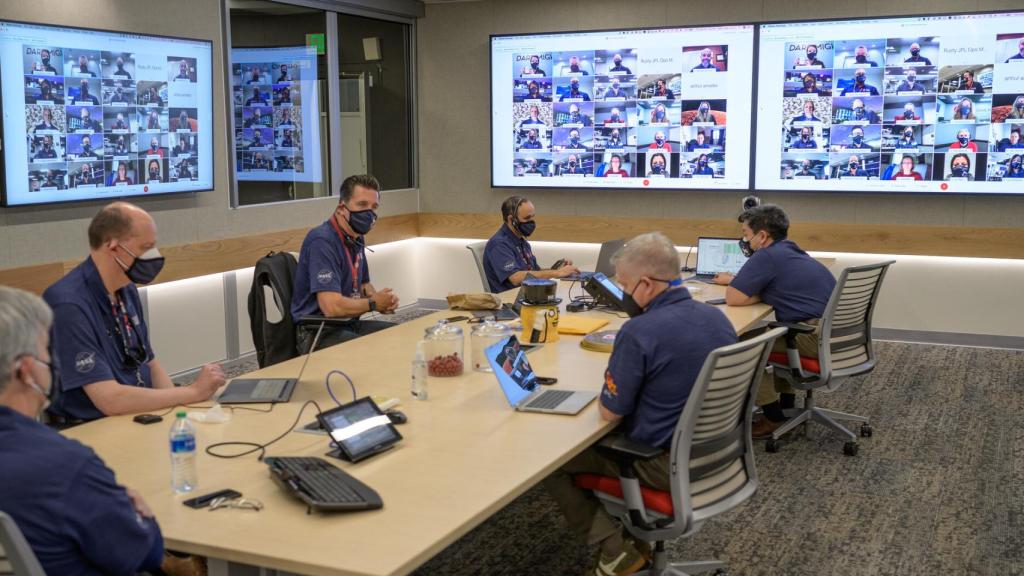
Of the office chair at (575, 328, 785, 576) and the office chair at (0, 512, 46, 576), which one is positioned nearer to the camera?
the office chair at (0, 512, 46, 576)

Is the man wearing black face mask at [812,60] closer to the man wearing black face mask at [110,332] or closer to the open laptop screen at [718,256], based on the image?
the open laptop screen at [718,256]

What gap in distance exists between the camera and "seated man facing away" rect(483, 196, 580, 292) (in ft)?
20.7

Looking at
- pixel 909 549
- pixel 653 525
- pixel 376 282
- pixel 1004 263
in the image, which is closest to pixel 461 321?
pixel 653 525

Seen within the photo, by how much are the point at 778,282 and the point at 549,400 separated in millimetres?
2301

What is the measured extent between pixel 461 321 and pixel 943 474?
2482 mm

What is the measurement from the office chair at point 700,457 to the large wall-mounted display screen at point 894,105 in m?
5.06

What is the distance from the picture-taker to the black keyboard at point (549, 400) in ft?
11.0

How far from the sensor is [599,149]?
866cm

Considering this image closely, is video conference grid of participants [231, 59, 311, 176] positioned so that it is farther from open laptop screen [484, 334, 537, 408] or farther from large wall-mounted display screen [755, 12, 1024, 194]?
open laptop screen [484, 334, 537, 408]

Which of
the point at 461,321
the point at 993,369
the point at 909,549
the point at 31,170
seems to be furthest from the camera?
the point at 993,369

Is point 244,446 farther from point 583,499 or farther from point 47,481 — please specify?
point 583,499

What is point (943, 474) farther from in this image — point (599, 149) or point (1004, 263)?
point (599, 149)

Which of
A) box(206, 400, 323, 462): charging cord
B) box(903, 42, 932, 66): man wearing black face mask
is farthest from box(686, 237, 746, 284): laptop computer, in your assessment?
box(206, 400, 323, 462): charging cord

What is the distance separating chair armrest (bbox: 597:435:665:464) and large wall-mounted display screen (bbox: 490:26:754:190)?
545cm
